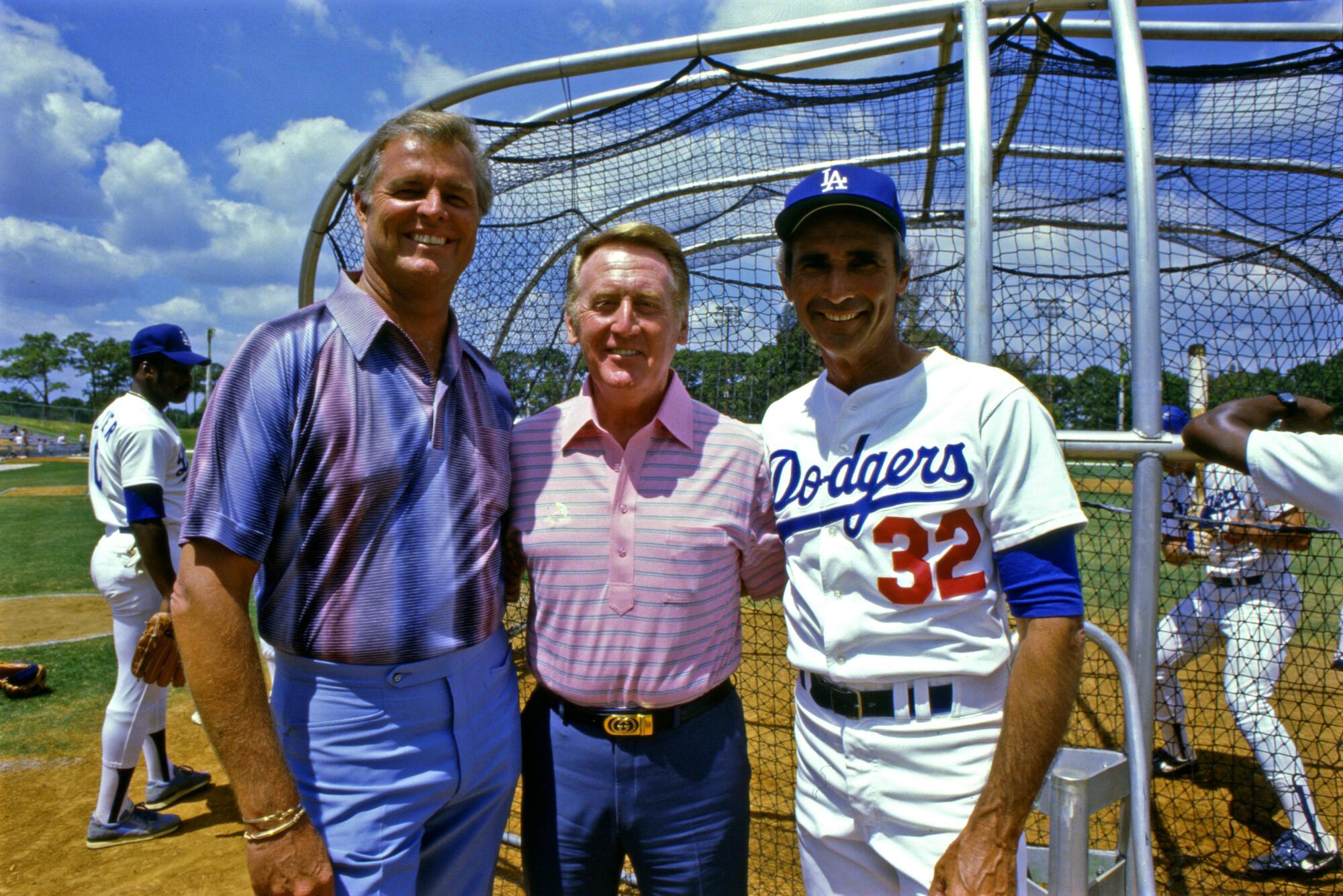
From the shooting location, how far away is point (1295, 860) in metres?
3.35

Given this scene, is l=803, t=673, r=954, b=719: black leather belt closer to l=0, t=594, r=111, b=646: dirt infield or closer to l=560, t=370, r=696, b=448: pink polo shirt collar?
l=560, t=370, r=696, b=448: pink polo shirt collar

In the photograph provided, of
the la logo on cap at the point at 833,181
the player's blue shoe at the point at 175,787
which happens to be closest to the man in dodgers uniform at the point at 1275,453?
the la logo on cap at the point at 833,181

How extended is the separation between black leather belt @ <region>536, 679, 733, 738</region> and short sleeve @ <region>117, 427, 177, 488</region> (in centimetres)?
275

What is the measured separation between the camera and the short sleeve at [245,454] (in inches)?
55.8

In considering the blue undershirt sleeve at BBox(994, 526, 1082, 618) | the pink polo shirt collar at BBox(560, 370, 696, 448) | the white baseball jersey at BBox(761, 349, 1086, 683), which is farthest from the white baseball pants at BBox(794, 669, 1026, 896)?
the pink polo shirt collar at BBox(560, 370, 696, 448)

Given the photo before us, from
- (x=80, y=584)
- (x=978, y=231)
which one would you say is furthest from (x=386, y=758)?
(x=80, y=584)

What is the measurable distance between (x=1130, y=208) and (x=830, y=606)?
56.8 inches

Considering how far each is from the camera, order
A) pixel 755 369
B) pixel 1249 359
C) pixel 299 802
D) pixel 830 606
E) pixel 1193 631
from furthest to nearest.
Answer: pixel 1193 631, pixel 755 369, pixel 1249 359, pixel 830 606, pixel 299 802

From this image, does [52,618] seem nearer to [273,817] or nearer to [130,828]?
[130,828]

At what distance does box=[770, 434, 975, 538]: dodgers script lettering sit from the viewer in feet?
4.92

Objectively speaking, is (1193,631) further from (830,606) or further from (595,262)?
(595,262)

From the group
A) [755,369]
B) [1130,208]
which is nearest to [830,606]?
[1130,208]

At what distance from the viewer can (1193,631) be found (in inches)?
164

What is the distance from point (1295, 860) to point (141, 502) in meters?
5.38
